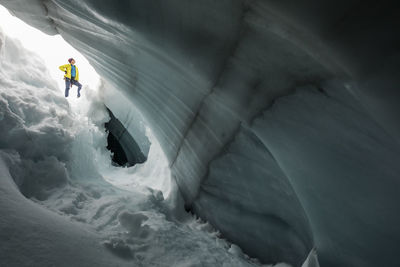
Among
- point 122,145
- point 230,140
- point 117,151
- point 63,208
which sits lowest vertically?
point 63,208

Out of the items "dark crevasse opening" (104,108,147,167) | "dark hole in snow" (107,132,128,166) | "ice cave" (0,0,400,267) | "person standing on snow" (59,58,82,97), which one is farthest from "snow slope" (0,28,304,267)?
"dark hole in snow" (107,132,128,166)

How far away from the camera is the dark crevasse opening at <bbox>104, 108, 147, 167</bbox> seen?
1149cm

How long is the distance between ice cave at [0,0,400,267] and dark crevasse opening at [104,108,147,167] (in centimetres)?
647

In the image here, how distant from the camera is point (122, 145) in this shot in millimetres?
12000

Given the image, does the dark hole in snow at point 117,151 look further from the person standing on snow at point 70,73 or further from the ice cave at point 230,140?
the ice cave at point 230,140

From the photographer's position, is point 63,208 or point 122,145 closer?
point 63,208

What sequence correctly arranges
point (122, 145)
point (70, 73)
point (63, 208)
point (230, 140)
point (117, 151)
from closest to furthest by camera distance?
point (63, 208) → point (230, 140) → point (70, 73) → point (122, 145) → point (117, 151)

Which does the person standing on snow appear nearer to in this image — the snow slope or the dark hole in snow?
the snow slope

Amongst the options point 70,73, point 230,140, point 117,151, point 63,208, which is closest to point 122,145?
point 117,151

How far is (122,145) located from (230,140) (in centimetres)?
955

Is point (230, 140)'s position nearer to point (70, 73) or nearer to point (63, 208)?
point (63, 208)

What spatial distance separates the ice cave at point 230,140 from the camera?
140cm

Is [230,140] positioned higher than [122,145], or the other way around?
[122,145]

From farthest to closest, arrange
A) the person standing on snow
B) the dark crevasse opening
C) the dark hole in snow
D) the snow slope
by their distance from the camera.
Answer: the dark hole in snow < the dark crevasse opening < the person standing on snow < the snow slope
